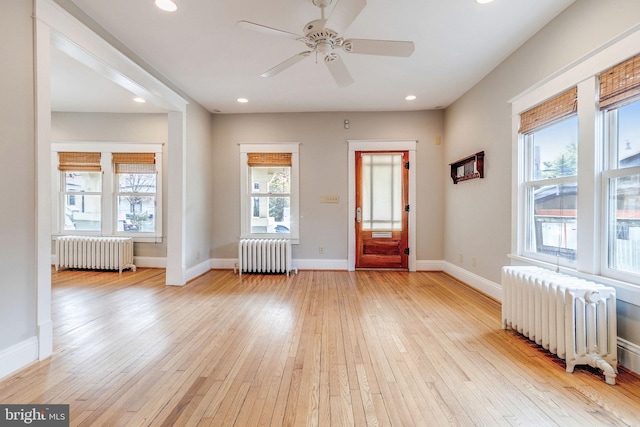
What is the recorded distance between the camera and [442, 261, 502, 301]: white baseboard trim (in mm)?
3559

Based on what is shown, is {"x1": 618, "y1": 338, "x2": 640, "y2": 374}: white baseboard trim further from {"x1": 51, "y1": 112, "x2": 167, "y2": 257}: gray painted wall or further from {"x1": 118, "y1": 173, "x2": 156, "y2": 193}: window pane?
{"x1": 118, "y1": 173, "x2": 156, "y2": 193}: window pane

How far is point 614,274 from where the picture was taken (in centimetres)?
211

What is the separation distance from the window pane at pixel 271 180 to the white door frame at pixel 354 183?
3.77 ft

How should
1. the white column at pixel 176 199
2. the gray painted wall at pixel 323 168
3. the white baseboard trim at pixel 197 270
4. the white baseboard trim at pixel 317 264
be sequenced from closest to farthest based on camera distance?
the white column at pixel 176 199
the white baseboard trim at pixel 197 270
the gray painted wall at pixel 323 168
the white baseboard trim at pixel 317 264

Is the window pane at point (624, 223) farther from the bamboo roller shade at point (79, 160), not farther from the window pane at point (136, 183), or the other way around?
the bamboo roller shade at point (79, 160)

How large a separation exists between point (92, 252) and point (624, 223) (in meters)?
6.80

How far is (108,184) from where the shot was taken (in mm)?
5441

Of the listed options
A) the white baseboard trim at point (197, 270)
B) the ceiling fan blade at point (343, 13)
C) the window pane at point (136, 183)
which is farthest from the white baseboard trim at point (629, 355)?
the window pane at point (136, 183)

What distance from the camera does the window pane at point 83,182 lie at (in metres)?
5.48

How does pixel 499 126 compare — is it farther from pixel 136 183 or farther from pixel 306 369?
pixel 136 183

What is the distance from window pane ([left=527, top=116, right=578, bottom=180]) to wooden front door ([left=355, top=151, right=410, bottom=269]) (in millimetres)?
2292

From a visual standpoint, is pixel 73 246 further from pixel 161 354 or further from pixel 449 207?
pixel 449 207

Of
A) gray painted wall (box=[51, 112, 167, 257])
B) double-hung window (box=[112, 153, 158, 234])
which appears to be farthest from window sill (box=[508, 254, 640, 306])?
double-hung window (box=[112, 153, 158, 234])

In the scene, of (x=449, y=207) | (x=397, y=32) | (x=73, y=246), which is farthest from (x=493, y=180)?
(x=73, y=246)
